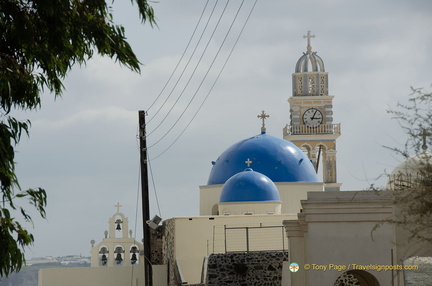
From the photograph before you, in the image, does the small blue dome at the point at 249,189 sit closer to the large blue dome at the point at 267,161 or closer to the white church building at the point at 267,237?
the white church building at the point at 267,237

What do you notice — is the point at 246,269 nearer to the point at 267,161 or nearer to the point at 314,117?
the point at 267,161

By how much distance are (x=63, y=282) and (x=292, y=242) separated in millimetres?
14482

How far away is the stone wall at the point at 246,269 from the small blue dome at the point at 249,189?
317 inches

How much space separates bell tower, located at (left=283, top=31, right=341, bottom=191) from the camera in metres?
58.7

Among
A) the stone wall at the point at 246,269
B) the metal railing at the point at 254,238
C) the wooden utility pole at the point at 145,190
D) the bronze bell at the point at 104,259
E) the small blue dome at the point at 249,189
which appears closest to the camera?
the stone wall at the point at 246,269

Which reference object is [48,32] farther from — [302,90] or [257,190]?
[302,90]

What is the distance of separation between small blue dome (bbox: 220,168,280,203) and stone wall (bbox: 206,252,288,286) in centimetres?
806

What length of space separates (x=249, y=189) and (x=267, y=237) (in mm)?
3703

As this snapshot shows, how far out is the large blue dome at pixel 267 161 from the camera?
4084cm

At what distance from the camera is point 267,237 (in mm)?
32812

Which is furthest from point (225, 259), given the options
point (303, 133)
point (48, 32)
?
point (303, 133)

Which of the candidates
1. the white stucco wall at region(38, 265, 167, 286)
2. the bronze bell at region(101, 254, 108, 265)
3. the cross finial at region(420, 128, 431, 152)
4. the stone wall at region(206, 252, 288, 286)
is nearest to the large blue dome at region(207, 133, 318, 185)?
the bronze bell at region(101, 254, 108, 265)

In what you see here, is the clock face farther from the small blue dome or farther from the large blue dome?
the small blue dome

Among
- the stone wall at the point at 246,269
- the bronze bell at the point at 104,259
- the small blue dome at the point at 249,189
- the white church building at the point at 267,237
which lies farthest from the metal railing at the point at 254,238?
the bronze bell at the point at 104,259
